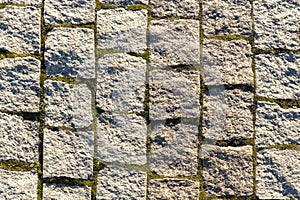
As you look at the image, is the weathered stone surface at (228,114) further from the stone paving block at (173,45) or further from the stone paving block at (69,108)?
the stone paving block at (69,108)

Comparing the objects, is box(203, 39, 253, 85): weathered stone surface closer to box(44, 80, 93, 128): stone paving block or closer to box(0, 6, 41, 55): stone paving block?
box(44, 80, 93, 128): stone paving block

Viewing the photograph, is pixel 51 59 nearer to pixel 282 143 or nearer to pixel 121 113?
pixel 121 113

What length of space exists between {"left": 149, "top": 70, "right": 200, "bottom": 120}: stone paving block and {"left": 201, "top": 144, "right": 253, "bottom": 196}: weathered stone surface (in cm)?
30

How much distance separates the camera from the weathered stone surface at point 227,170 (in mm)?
3059

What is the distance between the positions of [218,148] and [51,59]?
4.34 feet

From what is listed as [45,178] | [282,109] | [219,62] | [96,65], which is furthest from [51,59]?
[282,109]

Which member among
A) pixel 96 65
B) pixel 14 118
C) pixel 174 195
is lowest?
pixel 174 195

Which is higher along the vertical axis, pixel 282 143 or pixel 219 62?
pixel 219 62

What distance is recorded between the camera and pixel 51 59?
3068mm

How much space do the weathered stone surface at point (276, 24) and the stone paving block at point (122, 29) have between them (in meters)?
0.81

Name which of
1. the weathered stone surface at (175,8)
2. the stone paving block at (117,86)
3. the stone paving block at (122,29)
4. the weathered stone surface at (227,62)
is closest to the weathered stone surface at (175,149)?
the stone paving block at (117,86)

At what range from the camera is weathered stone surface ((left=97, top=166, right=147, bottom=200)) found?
3.03m

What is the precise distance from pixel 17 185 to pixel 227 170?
57.6 inches

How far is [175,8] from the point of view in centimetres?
313
